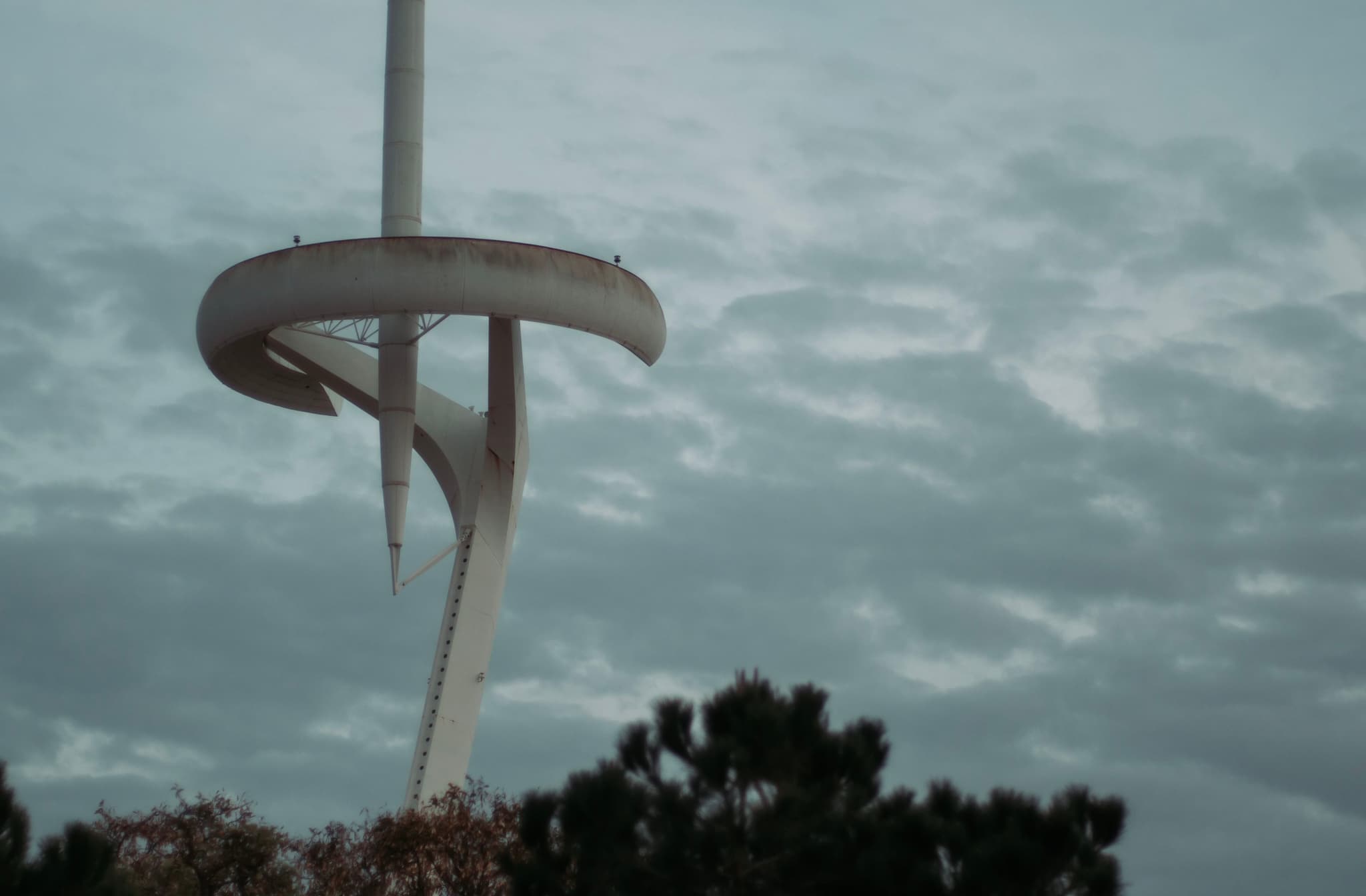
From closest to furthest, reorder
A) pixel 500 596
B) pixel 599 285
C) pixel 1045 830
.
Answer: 1. pixel 1045 830
2. pixel 599 285
3. pixel 500 596

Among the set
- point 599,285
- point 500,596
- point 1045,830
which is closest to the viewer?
point 1045,830

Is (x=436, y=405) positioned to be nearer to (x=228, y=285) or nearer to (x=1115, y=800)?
(x=228, y=285)

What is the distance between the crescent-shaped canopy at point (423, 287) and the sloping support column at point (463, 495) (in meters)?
2.00

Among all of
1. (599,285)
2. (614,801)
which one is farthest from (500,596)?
(614,801)

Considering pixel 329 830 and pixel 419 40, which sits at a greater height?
pixel 419 40

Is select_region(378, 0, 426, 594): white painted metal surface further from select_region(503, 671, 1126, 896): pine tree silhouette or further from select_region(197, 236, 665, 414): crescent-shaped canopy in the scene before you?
select_region(503, 671, 1126, 896): pine tree silhouette

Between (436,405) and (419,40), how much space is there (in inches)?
267

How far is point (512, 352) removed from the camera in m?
34.8

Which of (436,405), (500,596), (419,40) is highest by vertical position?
(419,40)

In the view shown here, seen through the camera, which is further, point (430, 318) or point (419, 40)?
point (419, 40)

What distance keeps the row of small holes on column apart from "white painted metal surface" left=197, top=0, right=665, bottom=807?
26 mm

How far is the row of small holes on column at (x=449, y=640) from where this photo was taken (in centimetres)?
3391

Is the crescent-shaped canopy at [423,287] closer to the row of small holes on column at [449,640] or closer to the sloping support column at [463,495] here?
the sloping support column at [463,495]

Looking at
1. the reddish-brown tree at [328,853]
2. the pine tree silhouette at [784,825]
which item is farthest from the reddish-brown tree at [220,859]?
the pine tree silhouette at [784,825]
